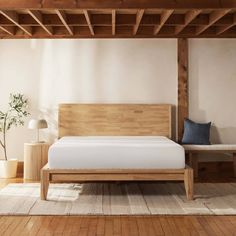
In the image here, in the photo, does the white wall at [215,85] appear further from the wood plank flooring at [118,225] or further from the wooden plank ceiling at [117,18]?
the wood plank flooring at [118,225]

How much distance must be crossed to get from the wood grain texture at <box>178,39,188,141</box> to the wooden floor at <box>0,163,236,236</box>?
3.05m

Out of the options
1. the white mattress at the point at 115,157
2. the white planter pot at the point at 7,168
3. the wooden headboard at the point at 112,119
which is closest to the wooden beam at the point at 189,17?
the wooden headboard at the point at 112,119

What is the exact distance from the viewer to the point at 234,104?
7.46 meters

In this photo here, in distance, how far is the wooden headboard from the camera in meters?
7.32

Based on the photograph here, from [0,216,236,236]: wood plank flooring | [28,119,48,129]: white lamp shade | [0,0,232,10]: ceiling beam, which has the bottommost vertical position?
[0,216,236,236]: wood plank flooring

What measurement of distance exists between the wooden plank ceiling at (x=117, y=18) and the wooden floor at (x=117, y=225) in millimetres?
2291

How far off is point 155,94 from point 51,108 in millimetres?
1715

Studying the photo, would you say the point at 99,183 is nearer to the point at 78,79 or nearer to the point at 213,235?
the point at 78,79

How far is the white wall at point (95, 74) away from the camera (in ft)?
24.3

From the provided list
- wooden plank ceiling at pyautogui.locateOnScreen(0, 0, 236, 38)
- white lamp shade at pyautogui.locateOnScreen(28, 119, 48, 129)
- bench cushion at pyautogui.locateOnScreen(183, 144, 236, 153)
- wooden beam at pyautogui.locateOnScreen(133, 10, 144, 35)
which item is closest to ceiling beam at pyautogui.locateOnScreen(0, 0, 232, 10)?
wooden plank ceiling at pyautogui.locateOnScreen(0, 0, 236, 38)

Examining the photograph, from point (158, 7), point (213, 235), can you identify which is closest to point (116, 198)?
point (213, 235)

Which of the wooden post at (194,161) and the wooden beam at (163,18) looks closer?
the wooden beam at (163,18)

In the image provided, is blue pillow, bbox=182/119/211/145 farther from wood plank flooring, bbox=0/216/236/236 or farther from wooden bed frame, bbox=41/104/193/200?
wood plank flooring, bbox=0/216/236/236

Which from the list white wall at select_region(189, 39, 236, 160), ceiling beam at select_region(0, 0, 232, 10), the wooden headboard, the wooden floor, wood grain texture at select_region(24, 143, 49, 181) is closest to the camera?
the wooden floor
